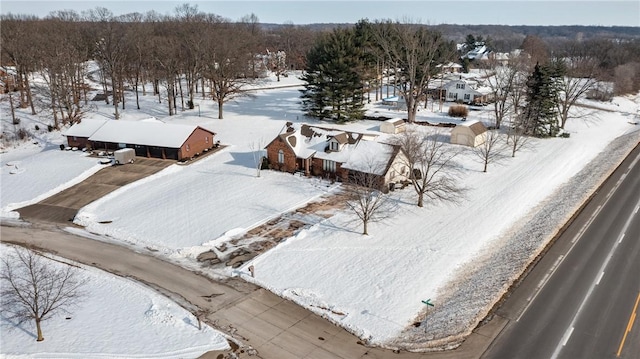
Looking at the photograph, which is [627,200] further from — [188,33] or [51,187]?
[188,33]

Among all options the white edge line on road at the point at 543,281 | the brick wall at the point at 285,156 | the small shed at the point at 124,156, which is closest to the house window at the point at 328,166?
the brick wall at the point at 285,156

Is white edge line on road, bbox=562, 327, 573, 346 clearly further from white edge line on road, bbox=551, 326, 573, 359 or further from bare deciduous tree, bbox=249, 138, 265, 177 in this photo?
bare deciduous tree, bbox=249, 138, 265, 177

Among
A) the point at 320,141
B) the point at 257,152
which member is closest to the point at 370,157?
the point at 320,141

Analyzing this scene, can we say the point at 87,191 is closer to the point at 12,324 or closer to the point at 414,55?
the point at 12,324

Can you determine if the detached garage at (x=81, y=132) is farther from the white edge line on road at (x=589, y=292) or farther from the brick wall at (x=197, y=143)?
the white edge line on road at (x=589, y=292)

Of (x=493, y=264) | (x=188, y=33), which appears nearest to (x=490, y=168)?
(x=493, y=264)

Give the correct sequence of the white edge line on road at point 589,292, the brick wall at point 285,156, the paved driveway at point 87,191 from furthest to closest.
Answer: the brick wall at point 285,156 → the paved driveway at point 87,191 → the white edge line on road at point 589,292

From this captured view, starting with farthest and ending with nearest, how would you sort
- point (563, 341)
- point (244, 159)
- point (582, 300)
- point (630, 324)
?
point (244, 159), point (582, 300), point (630, 324), point (563, 341)
